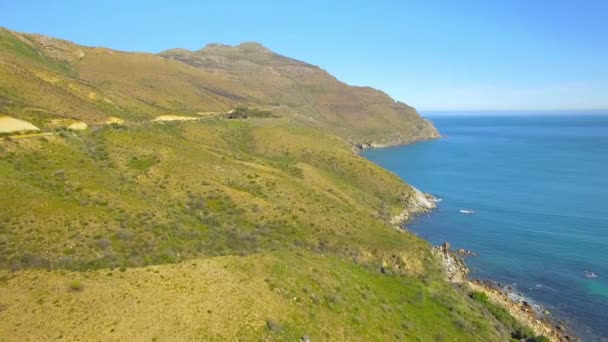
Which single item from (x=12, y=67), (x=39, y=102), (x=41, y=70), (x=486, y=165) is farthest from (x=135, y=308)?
(x=486, y=165)

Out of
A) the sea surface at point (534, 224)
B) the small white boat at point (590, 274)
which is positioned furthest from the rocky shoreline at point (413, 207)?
the small white boat at point (590, 274)

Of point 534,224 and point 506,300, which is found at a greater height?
point 534,224

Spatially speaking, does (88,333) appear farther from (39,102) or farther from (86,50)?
(86,50)

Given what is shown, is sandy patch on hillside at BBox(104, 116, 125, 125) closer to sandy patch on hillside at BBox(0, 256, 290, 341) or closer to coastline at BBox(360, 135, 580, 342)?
sandy patch on hillside at BBox(0, 256, 290, 341)

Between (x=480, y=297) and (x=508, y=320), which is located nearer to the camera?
(x=508, y=320)

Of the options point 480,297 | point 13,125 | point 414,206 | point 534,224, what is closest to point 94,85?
point 13,125

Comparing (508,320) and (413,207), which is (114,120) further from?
(508,320)

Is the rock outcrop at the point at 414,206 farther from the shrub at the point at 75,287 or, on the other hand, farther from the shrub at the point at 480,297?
the shrub at the point at 75,287
